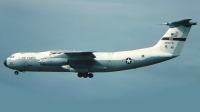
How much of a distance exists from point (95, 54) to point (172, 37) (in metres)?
6.95

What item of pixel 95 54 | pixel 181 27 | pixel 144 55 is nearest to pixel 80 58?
pixel 95 54

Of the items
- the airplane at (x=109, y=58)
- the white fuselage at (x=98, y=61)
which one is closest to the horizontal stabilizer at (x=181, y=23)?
the airplane at (x=109, y=58)

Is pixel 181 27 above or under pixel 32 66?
above

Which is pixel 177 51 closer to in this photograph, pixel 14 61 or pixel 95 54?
pixel 95 54

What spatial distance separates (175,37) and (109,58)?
19.8 ft

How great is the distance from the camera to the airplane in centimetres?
5328

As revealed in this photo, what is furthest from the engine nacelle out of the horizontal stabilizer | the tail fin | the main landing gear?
the horizontal stabilizer

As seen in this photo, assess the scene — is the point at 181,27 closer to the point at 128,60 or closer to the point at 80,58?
the point at 128,60

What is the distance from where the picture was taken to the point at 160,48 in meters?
53.9

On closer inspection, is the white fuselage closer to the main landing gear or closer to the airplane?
the airplane

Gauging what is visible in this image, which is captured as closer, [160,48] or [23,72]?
[160,48]

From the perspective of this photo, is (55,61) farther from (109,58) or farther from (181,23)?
(181,23)

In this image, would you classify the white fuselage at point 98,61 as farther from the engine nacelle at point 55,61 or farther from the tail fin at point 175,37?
the tail fin at point 175,37

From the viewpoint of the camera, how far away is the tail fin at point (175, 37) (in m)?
53.1
